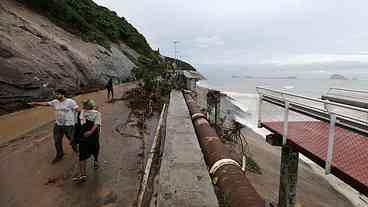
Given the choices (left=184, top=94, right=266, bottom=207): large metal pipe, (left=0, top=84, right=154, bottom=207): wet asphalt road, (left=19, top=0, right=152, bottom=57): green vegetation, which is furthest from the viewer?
(left=19, top=0, right=152, bottom=57): green vegetation

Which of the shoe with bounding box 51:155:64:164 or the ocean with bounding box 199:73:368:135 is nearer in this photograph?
the shoe with bounding box 51:155:64:164

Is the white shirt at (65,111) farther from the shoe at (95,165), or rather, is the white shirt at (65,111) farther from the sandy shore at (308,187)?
the sandy shore at (308,187)

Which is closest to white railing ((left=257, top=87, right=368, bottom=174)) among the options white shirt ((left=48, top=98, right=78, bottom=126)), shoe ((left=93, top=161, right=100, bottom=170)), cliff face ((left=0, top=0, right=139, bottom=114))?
shoe ((left=93, top=161, right=100, bottom=170))

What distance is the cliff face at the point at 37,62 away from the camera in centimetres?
1268

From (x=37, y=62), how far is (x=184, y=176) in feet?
45.5

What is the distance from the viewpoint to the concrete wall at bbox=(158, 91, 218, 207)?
135 inches

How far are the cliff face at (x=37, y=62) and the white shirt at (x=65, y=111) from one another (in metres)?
7.29

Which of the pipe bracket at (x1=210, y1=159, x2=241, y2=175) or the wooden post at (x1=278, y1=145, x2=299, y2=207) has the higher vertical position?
the pipe bracket at (x1=210, y1=159, x2=241, y2=175)

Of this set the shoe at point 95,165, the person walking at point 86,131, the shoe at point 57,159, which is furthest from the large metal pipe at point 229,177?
the shoe at point 57,159

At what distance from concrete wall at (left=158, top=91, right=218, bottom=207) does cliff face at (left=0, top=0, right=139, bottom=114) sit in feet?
33.6

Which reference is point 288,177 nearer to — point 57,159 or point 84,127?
point 84,127

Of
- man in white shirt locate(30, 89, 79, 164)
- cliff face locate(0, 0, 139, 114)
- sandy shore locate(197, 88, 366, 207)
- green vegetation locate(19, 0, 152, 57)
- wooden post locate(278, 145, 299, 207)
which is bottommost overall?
sandy shore locate(197, 88, 366, 207)

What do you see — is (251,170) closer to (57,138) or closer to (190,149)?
(190,149)

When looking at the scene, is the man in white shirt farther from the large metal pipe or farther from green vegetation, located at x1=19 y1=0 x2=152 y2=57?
green vegetation, located at x1=19 y1=0 x2=152 y2=57
